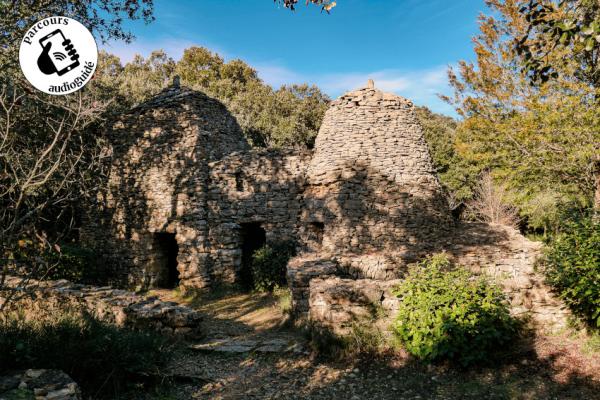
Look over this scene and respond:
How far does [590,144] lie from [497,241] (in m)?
3.32

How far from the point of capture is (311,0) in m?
3.53

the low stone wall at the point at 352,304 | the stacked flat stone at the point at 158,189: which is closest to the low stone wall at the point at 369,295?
the low stone wall at the point at 352,304

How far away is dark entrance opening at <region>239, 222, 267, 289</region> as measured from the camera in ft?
38.9

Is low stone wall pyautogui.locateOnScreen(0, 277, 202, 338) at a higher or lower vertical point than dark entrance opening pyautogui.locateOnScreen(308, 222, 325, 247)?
lower

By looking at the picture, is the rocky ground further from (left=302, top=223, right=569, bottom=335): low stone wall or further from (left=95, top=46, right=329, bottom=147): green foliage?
(left=95, top=46, right=329, bottom=147): green foliage

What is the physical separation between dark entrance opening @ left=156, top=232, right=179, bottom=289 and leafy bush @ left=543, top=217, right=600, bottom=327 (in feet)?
36.4

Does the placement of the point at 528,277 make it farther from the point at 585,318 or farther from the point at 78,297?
the point at 78,297

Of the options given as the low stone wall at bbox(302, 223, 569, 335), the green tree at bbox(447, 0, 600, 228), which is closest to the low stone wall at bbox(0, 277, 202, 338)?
the low stone wall at bbox(302, 223, 569, 335)

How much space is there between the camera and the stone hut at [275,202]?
10.1m

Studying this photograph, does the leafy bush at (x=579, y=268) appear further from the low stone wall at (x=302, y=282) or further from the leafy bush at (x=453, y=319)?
the low stone wall at (x=302, y=282)

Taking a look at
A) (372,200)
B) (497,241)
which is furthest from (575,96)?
(372,200)

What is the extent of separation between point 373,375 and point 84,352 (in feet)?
11.9

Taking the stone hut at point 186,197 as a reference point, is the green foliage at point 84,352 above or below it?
below

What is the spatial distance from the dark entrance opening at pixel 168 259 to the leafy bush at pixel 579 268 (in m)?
11.1
